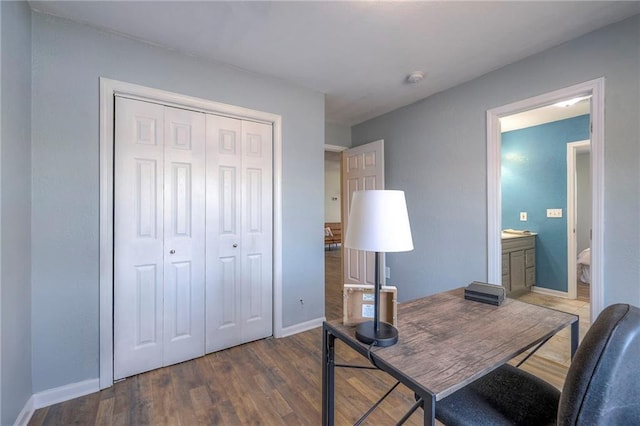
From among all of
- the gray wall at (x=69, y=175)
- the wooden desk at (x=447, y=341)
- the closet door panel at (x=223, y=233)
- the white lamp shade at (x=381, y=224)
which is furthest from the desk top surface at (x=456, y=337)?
the gray wall at (x=69, y=175)

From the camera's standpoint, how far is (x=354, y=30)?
73.7 inches

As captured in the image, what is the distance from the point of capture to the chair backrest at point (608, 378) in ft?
2.26

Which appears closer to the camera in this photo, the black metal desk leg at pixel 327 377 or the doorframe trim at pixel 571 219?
the black metal desk leg at pixel 327 377

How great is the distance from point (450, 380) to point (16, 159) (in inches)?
88.6

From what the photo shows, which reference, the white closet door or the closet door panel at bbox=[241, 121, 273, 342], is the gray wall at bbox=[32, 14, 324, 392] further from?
the closet door panel at bbox=[241, 121, 273, 342]

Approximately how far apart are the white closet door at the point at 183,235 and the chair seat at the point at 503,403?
1873 mm

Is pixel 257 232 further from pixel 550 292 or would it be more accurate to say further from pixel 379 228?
pixel 550 292

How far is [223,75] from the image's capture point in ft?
7.61

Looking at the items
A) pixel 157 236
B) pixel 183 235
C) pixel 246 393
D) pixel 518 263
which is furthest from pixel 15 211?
pixel 518 263

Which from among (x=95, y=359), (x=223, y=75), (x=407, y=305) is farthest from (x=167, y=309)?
(x=223, y=75)

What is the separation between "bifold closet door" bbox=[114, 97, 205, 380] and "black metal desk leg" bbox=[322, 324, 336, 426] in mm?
1408

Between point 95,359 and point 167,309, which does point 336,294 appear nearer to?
point 167,309

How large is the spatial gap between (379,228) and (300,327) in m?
2.05

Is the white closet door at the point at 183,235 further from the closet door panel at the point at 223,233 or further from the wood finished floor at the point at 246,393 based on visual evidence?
the wood finished floor at the point at 246,393
